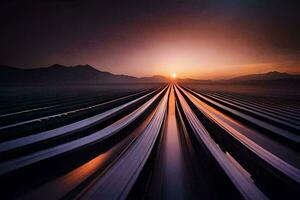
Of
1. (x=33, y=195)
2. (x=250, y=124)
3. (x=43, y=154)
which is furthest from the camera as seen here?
(x=250, y=124)

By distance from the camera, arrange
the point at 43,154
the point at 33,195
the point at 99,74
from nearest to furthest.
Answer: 1. the point at 33,195
2. the point at 43,154
3. the point at 99,74

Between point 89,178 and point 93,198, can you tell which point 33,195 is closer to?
point 89,178

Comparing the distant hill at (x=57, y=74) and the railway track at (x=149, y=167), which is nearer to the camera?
the railway track at (x=149, y=167)

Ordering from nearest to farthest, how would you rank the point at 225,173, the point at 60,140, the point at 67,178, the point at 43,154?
the point at 225,173 < the point at 67,178 < the point at 43,154 < the point at 60,140

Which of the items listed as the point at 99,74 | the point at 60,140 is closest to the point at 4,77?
the point at 99,74

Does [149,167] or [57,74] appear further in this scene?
[57,74]

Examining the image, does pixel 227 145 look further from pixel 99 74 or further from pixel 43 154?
pixel 99 74

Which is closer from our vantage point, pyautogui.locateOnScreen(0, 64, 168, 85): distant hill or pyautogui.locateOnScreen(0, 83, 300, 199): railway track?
pyautogui.locateOnScreen(0, 83, 300, 199): railway track

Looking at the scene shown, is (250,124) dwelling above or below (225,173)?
below

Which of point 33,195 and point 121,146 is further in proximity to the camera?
point 121,146
